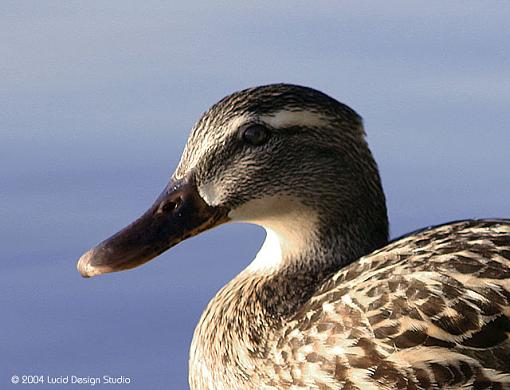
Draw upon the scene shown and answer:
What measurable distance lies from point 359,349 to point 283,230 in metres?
0.78

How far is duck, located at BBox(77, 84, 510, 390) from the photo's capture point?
23.1ft

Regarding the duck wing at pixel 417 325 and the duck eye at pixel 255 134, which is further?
the duck eye at pixel 255 134

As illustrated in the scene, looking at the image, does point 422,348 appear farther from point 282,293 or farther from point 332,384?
point 282,293

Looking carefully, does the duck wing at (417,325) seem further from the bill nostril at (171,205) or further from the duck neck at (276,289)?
the bill nostril at (171,205)

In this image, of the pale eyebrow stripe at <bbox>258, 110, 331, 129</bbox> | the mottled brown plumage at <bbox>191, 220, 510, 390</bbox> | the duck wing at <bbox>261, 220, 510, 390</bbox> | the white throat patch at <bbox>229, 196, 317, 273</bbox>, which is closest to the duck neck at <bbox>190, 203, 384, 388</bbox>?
the white throat patch at <bbox>229, 196, 317, 273</bbox>

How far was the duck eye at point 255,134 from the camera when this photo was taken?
24.4ft

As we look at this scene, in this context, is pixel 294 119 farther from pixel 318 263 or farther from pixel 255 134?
pixel 318 263

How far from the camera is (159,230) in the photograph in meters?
7.54

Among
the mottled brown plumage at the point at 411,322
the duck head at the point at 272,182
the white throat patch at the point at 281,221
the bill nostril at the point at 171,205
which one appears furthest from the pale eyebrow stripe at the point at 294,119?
the mottled brown plumage at the point at 411,322

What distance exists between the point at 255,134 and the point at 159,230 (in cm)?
58

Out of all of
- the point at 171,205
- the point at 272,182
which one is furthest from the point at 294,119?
the point at 171,205

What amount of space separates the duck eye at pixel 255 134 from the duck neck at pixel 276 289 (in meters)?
0.37

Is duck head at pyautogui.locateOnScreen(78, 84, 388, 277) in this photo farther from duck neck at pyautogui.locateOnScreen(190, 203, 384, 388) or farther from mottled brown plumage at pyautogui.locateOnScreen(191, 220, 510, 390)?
mottled brown plumage at pyautogui.locateOnScreen(191, 220, 510, 390)

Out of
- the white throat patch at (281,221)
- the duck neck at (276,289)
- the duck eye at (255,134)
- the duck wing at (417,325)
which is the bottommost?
the duck wing at (417,325)
